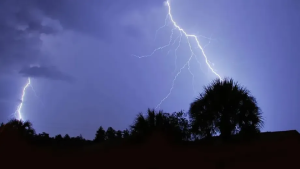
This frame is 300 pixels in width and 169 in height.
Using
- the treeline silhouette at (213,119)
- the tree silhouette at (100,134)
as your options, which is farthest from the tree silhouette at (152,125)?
the tree silhouette at (100,134)

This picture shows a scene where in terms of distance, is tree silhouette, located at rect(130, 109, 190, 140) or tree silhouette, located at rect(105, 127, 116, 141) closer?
tree silhouette, located at rect(130, 109, 190, 140)

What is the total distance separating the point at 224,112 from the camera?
55.0 ft

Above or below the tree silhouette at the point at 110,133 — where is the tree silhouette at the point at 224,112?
below

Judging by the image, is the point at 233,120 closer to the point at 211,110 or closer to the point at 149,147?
the point at 211,110

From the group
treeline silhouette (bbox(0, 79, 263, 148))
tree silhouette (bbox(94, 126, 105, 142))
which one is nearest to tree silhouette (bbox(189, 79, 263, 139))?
treeline silhouette (bbox(0, 79, 263, 148))

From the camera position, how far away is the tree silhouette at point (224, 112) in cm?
1634

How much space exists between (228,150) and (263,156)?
5.17ft

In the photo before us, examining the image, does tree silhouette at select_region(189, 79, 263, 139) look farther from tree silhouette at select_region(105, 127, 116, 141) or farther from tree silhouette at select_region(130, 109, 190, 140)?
tree silhouette at select_region(105, 127, 116, 141)

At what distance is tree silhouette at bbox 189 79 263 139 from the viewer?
16.3 m

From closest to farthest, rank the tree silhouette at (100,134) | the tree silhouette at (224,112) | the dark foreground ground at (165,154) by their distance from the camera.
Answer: the dark foreground ground at (165,154)
the tree silhouette at (224,112)
the tree silhouette at (100,134)

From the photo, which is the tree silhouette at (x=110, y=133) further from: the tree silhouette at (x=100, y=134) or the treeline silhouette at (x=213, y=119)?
the treeline silhouette at (x=213, y=119)

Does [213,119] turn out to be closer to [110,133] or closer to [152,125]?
[152,125]

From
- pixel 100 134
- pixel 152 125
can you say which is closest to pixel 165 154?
pixel 152 125

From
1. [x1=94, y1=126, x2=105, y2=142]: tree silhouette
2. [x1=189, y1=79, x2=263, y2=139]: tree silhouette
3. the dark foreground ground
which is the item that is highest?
[x1=94, y1=126, x2=105, y2=142]: tree silhouette
